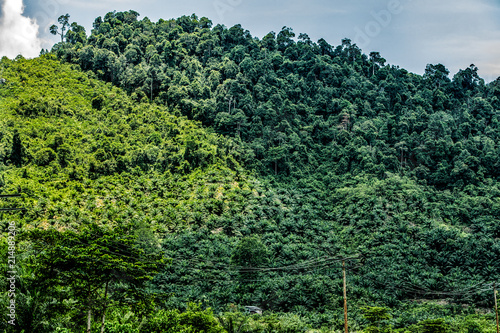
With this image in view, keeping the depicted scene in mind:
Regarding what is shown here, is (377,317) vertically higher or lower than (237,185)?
lower

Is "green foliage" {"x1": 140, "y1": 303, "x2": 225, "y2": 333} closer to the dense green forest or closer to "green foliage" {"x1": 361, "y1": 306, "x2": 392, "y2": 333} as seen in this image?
the dense green forest

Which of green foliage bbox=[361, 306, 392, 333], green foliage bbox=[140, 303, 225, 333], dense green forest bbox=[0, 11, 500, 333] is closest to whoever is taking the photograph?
green foliage bbox=[140, 303, 225, 333]

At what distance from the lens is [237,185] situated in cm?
5197

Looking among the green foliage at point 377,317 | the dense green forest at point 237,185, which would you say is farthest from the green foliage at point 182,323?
the green foliage at point 377,317

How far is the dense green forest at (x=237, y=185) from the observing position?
23828 mm

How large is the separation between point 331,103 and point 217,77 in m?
18.8

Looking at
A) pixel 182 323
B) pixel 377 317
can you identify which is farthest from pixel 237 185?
pixel 182 323

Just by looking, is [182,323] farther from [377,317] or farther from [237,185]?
[237,185]

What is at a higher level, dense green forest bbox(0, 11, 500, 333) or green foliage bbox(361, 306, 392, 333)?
dense green forest bbox(0, 11, 500, 333)

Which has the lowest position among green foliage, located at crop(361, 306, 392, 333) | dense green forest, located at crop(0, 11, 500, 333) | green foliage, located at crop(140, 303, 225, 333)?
green foliage, located at crop(361, 306, 392, 333)

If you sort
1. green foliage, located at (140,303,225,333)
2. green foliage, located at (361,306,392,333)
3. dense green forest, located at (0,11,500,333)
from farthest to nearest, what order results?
green foliage, located at (361,306,392,333), dense green forest, located at (0,11,500,333), green foliage, located at (140,303,225,333)

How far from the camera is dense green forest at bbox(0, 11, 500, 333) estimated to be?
23828 mm

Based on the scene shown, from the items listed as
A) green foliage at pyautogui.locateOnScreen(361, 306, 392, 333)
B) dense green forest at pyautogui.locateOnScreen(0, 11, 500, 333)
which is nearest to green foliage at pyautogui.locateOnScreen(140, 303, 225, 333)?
dense green forest at pyautogui.locateOnScreen(0, 11, 500, 333)

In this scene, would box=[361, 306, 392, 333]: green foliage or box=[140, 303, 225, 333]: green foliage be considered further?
box=[361, 306, 392, 333]: green foliage
